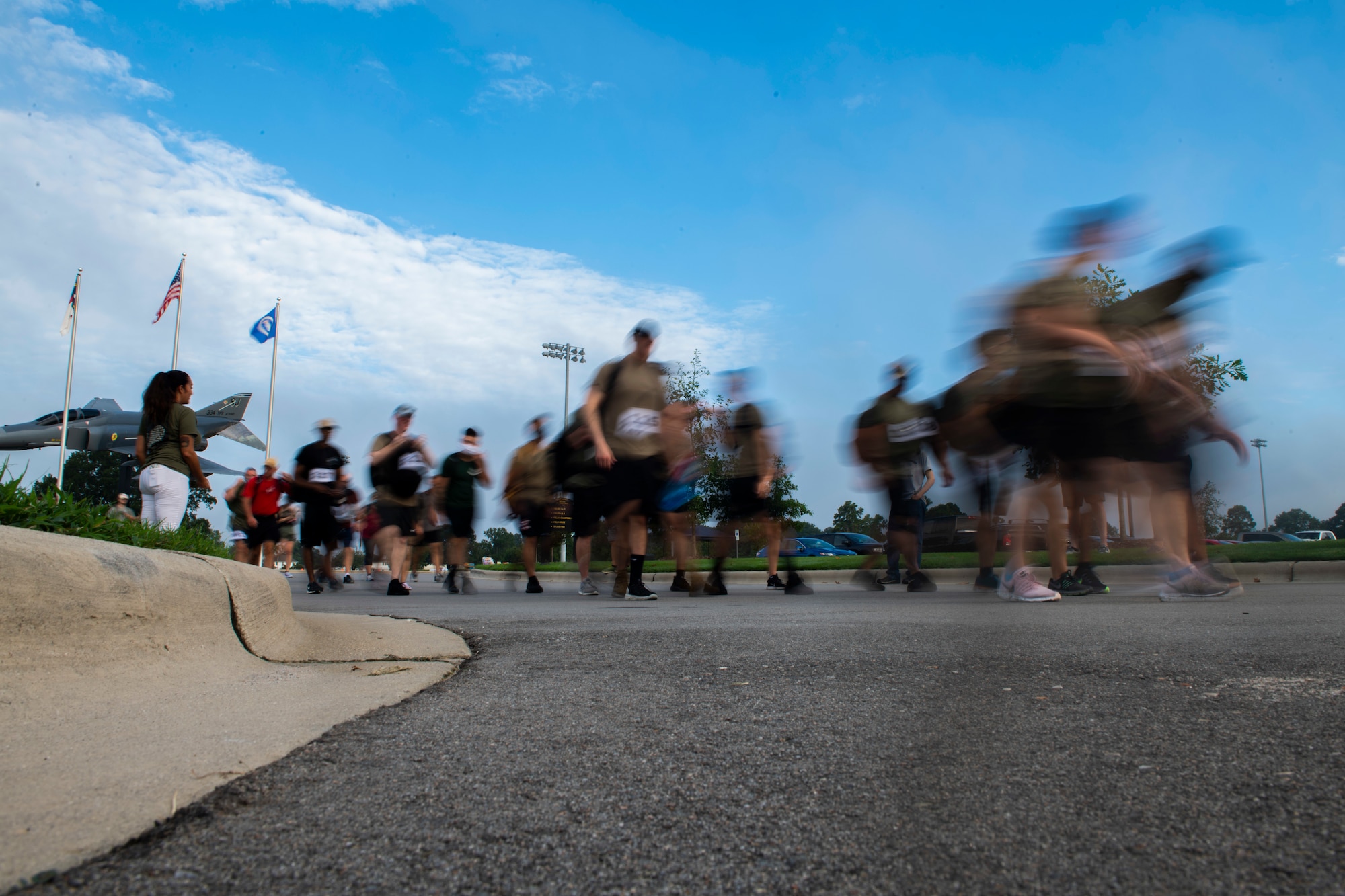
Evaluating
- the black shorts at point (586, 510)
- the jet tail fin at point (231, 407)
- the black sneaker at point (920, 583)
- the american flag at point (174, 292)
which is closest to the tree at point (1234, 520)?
the black sneaker at point (920, 583)

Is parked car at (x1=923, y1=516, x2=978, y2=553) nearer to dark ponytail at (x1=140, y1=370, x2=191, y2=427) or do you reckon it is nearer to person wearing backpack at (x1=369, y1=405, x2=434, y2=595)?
dark ponytail at (x1=140, y1=370, x2=191, y2=427)

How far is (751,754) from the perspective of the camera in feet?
5.41

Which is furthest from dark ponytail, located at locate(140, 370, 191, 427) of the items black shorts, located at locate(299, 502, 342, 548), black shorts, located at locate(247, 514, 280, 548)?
black shorts, located at locate(247, 514, 280, 548)

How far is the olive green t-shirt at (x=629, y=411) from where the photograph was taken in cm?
661

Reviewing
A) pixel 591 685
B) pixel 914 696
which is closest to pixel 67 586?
pixel 591 685

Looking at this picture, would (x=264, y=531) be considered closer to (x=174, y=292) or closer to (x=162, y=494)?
(x=162, y=494)

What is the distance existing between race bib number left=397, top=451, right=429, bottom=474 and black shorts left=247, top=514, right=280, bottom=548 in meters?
2.05

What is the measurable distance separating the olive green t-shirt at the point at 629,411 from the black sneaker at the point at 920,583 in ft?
7.20

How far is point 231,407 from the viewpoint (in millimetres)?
36281

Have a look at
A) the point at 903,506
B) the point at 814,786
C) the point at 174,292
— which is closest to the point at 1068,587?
the point at 903,506

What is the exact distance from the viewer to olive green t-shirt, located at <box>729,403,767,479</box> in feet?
24.2

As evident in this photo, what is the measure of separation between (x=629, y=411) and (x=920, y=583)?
2.60m

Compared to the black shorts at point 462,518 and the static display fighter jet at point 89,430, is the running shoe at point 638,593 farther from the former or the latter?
the static display fighter jet at point 89,430

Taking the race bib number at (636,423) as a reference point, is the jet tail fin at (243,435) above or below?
above
